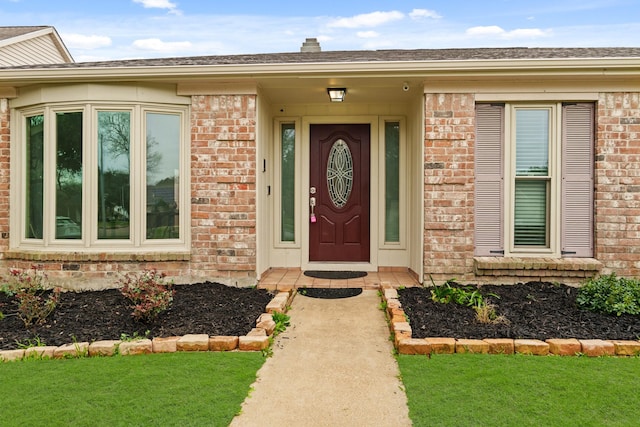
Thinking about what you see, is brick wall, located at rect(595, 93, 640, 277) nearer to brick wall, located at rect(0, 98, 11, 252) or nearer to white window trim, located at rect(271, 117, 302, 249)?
white window trim, located at rect(271, 117, 302, 249)

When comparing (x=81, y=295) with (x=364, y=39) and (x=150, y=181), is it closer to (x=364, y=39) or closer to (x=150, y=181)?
(x=150, y=181)

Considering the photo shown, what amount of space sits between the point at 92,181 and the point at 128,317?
6.48 feet

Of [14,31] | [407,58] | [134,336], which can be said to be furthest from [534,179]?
[14,31]

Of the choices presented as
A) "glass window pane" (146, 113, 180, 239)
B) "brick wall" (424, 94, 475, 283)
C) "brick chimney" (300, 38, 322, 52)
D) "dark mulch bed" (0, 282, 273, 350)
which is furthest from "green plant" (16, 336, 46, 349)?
"brick chimney" (300, 38, 322, 52)

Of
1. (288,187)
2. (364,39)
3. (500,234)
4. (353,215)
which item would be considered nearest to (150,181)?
(288,187)

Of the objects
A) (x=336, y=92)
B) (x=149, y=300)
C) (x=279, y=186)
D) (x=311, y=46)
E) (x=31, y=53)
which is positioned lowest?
(x=149, y=300)

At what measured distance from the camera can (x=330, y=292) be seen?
196 inches

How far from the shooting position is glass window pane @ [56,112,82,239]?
5098mm

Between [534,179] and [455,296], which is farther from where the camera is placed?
[534,179]

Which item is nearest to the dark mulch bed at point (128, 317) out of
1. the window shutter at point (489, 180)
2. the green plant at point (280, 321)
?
the green plant at point (280, 321)

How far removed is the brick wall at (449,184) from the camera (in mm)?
5020

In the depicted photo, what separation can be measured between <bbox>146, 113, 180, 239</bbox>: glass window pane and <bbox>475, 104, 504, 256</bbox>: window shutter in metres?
3.63

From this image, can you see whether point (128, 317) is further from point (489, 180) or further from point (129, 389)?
point (489, 180)

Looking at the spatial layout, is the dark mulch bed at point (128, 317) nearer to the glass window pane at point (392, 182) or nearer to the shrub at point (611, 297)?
the glass window pane at point (392, 182)
